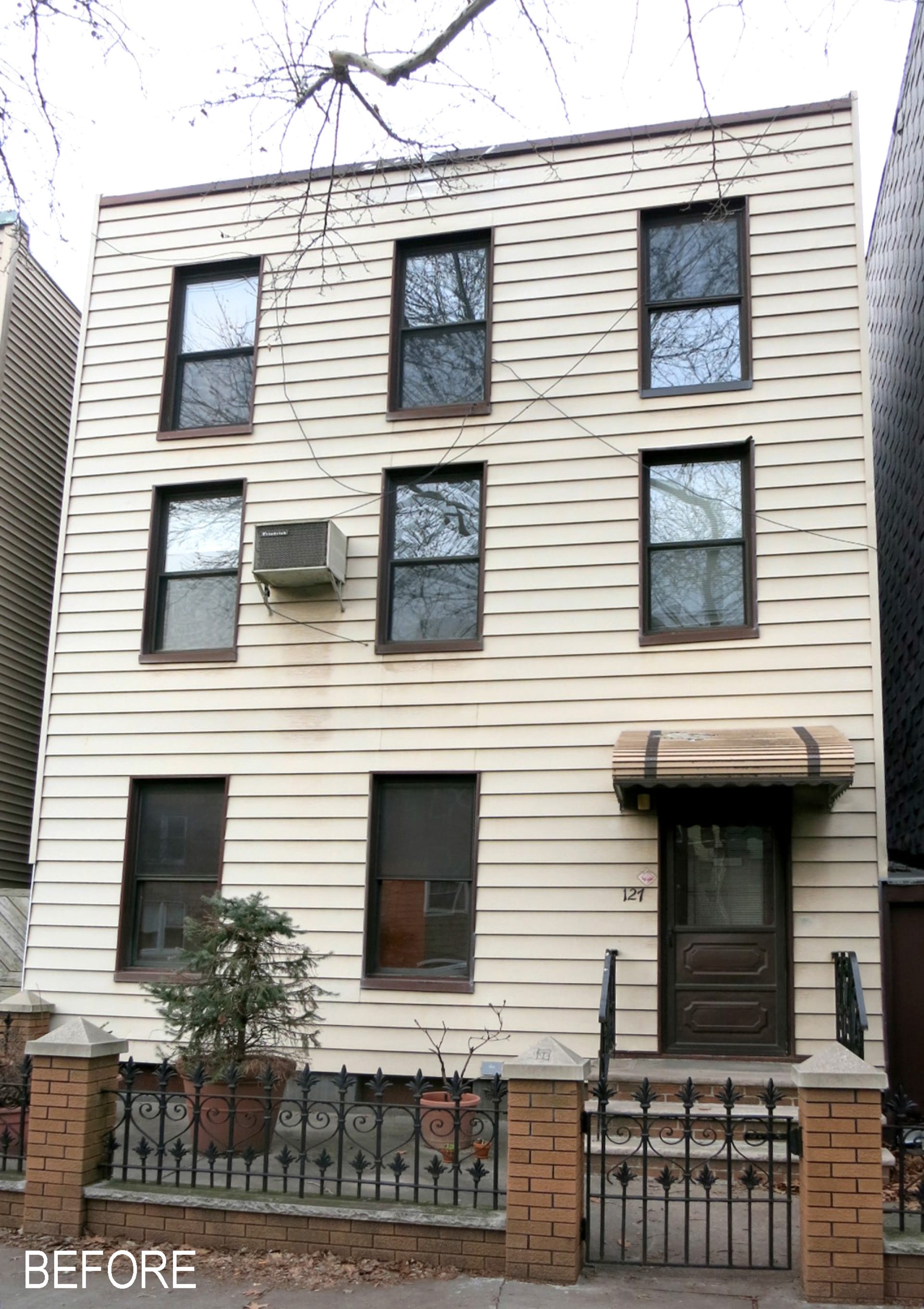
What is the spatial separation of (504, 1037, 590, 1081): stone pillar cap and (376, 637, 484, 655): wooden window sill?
476cm

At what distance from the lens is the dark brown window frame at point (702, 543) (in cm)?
976

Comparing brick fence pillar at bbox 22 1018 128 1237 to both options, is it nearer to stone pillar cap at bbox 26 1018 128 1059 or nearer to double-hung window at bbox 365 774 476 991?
stone pillar cap at bbox 26 1018 128 1059

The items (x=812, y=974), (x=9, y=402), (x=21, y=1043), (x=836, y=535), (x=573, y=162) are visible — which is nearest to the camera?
(x=812, y=974)

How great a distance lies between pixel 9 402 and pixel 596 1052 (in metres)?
10.2

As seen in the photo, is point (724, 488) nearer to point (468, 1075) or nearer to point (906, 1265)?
point (468, 1075)

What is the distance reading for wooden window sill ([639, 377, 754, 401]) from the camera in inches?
399

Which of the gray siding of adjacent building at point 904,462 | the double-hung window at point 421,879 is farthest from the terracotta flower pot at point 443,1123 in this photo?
the gray siding of adjacent building at point 904,462

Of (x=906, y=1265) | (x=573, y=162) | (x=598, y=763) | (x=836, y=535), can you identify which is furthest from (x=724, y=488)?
(x=906, y=1265)

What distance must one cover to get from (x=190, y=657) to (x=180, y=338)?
347 centimetres

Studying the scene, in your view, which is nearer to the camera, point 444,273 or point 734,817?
point 734,817

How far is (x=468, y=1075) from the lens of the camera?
9.52 meters

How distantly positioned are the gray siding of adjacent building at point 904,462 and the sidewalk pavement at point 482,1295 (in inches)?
278

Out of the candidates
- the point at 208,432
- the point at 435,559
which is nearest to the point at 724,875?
the point at 435,559

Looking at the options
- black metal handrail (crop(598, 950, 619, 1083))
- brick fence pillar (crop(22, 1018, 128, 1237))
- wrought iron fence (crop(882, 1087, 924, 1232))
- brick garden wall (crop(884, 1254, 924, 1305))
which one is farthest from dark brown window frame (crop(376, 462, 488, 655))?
brick garden wall (crop(884, 1254, 924, 1305))
